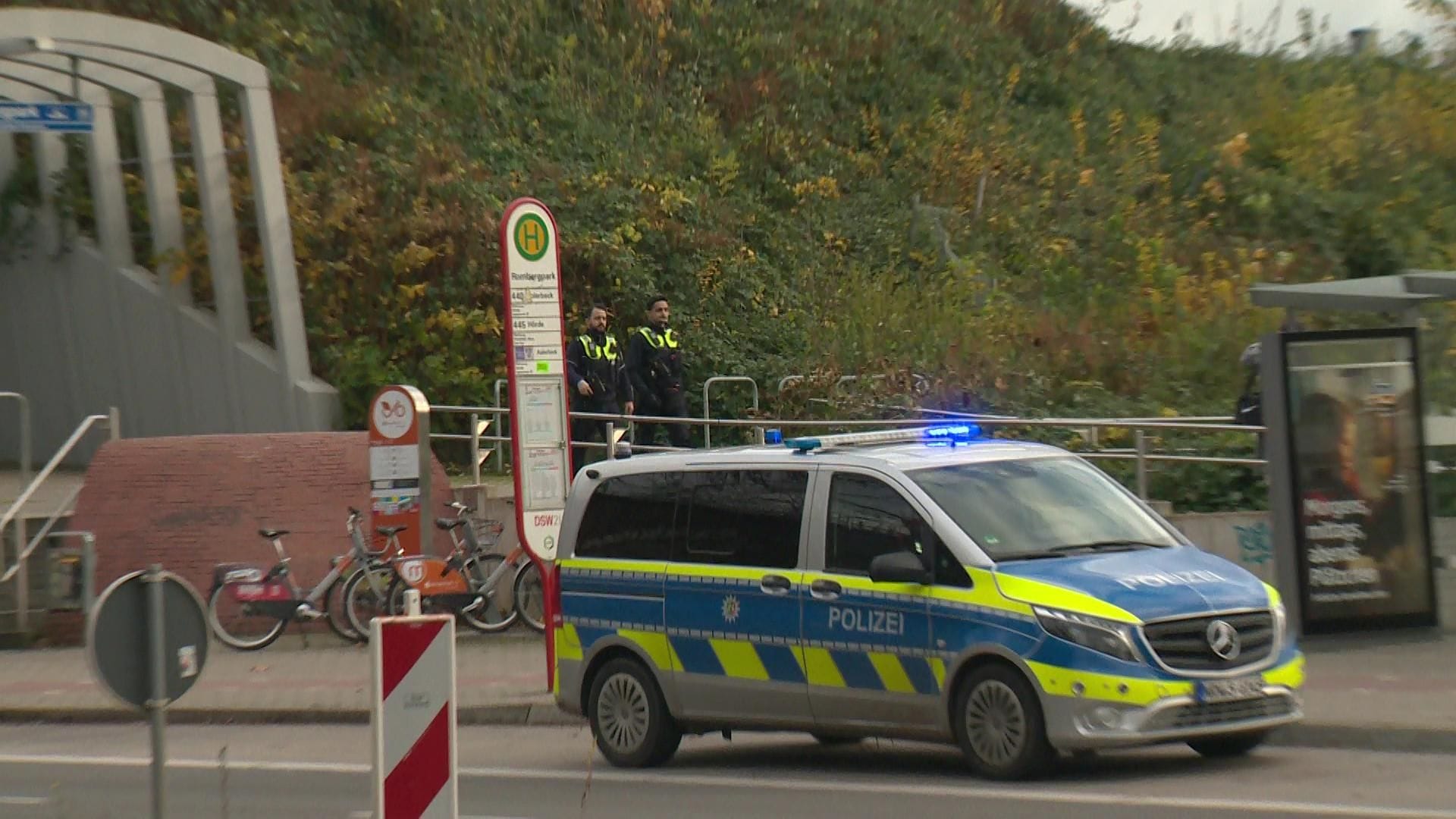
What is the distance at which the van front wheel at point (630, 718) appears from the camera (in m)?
11.5

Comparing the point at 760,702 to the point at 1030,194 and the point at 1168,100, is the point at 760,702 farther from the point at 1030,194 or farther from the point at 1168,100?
the point at 1168,100

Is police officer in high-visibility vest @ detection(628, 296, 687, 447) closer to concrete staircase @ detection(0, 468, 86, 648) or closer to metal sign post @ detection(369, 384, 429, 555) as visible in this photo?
metal sign post @ detection(369, 384, 429, 555)

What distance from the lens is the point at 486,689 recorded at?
15055mm

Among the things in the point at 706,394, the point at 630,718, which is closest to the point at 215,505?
the point at 706,394

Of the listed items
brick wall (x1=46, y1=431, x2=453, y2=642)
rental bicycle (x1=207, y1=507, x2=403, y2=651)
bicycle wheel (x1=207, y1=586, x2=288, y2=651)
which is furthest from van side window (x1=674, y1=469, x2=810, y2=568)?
bicycle wheel (x1=207, y1=586, x2=288, y2=651)

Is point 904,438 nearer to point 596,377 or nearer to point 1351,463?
point 1351,463

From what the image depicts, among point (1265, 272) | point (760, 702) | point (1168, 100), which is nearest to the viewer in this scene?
point (760, 702)

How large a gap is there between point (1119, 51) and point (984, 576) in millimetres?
29207

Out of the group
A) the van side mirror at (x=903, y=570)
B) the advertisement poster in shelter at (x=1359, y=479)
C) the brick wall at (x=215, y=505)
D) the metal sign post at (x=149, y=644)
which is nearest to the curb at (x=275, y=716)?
the brick wall at (x=215, y=505)

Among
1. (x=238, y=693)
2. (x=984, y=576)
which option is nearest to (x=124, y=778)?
(x=238, y=693)

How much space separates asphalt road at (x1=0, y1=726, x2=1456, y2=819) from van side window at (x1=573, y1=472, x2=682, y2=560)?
51.1 inches

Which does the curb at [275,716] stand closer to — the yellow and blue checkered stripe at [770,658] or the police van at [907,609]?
the police van at [907,609]

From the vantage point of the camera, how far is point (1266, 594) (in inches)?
406

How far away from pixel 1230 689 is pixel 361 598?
9.89 meters
